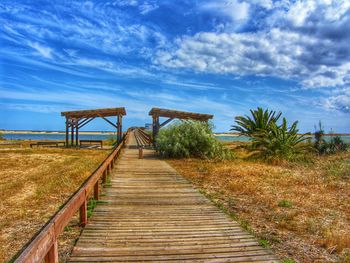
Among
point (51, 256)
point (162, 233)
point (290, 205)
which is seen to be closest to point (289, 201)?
point (290, 205)

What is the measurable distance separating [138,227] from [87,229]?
0.86 metres

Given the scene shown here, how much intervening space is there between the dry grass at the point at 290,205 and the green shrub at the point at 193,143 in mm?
3948

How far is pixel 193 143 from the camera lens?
54.1 feet

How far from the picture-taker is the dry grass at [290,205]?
4.54 m

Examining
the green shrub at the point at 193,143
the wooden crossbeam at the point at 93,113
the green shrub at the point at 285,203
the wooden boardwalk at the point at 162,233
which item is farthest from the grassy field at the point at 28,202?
the wooden crossbeam at the point at 93,113

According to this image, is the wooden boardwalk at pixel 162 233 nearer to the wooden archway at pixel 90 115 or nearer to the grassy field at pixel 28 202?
the grassy field at pixel 28 202

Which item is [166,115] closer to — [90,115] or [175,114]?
[175,114]

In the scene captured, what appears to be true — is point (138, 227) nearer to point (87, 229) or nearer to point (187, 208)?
point (87, 229)

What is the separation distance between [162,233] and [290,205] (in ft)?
11.6

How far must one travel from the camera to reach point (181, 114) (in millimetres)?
24625

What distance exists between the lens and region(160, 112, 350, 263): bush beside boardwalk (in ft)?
15.0

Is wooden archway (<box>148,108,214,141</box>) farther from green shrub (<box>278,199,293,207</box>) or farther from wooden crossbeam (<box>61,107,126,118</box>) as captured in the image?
green shrub (<box>278,199,293,207</box>)

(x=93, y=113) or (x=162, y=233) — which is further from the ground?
(x=93, y=113)

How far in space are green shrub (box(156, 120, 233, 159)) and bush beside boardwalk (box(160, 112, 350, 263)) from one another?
86 centimetres
